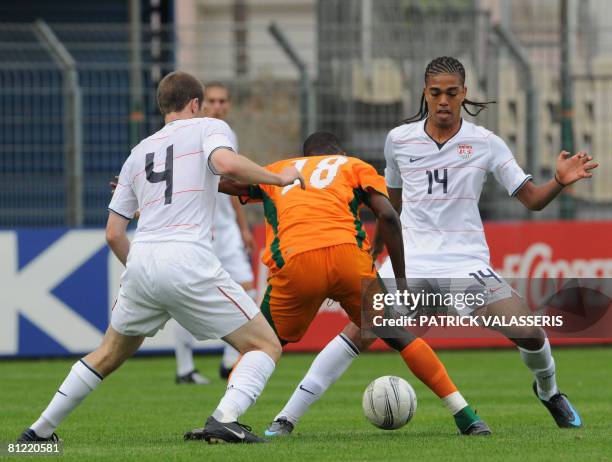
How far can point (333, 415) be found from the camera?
952cm

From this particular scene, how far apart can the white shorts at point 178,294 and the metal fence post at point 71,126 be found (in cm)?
871

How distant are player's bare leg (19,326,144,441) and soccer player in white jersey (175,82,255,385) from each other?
5175mm

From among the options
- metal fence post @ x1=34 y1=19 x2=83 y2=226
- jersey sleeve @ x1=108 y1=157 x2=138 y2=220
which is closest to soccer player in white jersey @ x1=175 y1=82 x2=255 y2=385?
metal fence post @ x1=34 y1=19 x2=83 y2=226

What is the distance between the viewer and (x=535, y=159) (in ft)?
54.0

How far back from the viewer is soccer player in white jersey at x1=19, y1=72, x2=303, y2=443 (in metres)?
7.05

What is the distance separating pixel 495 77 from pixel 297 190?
361 inches

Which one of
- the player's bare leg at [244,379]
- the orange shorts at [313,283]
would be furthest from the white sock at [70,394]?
the orange shorts at [313,283]

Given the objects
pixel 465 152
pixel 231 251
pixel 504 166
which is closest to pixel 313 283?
pixel 465 152

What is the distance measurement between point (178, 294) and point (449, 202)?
1963mm

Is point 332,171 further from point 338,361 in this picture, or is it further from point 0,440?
point 0,440

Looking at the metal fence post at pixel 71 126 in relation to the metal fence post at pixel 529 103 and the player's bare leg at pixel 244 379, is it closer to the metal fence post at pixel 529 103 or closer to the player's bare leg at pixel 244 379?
the metal fence post at pixel 529 103

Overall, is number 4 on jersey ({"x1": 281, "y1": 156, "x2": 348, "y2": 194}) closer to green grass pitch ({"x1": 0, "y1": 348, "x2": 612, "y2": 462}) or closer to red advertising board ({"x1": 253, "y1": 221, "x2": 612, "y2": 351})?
green grass pitch ({"x1": 0, "y1": 348, "x2": 612, "y2": 462})

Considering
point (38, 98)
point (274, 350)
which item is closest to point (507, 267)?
point (38, 98)

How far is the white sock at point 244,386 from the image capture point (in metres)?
7.09
